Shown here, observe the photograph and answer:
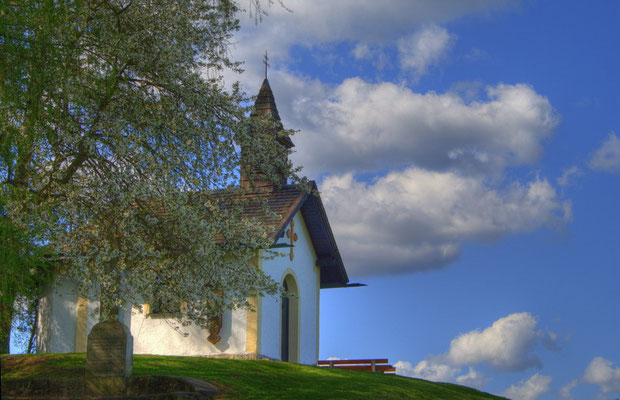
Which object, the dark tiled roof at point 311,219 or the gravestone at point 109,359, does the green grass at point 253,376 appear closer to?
the gravestone at point 109,359

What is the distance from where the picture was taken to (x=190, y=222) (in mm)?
14664

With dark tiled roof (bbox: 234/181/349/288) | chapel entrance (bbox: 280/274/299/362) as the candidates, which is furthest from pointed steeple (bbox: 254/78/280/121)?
chapel entrance (bbox: 280/274/299/362)

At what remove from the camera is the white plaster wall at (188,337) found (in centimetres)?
2116

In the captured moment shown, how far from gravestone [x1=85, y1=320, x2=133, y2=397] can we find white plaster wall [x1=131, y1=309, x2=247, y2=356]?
28.9 ft

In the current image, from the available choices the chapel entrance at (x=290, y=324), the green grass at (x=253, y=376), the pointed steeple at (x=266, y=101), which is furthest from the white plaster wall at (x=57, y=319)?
the pointed steeple at (x=266, y=101)

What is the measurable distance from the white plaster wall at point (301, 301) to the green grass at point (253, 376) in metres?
3.87

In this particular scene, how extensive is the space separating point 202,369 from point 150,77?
6.48 metres

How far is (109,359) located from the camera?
462 inches

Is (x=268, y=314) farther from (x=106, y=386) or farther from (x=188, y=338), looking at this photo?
(x=106, y=386)

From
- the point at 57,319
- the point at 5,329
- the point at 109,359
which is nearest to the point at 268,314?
the point at 57,319

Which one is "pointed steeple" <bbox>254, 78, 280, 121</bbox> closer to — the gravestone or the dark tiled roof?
the dark tiled roof

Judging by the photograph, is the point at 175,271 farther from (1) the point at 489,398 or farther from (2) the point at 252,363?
(1) the point at 489,398

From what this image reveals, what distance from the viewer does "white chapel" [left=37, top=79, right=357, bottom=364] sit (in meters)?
21.2

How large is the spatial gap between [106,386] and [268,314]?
11.0m
